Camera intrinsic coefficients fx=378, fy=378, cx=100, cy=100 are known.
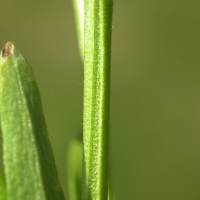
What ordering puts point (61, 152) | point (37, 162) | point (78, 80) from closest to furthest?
1. point (37, 162)
2. point (61, 152)
3. point (78, 80)

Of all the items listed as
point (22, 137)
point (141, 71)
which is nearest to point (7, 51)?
point (22, 137)

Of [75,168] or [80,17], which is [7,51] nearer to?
[80,17]

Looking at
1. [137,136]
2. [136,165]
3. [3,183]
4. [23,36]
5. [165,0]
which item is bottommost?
A: [136,165]

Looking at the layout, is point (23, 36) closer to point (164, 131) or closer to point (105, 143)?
point (164, 131)

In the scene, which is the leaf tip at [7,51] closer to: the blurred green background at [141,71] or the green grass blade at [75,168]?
the green grass blade at [75,168]

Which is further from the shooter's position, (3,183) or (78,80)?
(78,80)

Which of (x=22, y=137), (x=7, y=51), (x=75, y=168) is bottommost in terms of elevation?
(x=75, y=168)

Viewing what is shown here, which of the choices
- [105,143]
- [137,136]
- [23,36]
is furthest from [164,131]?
[105,143]
